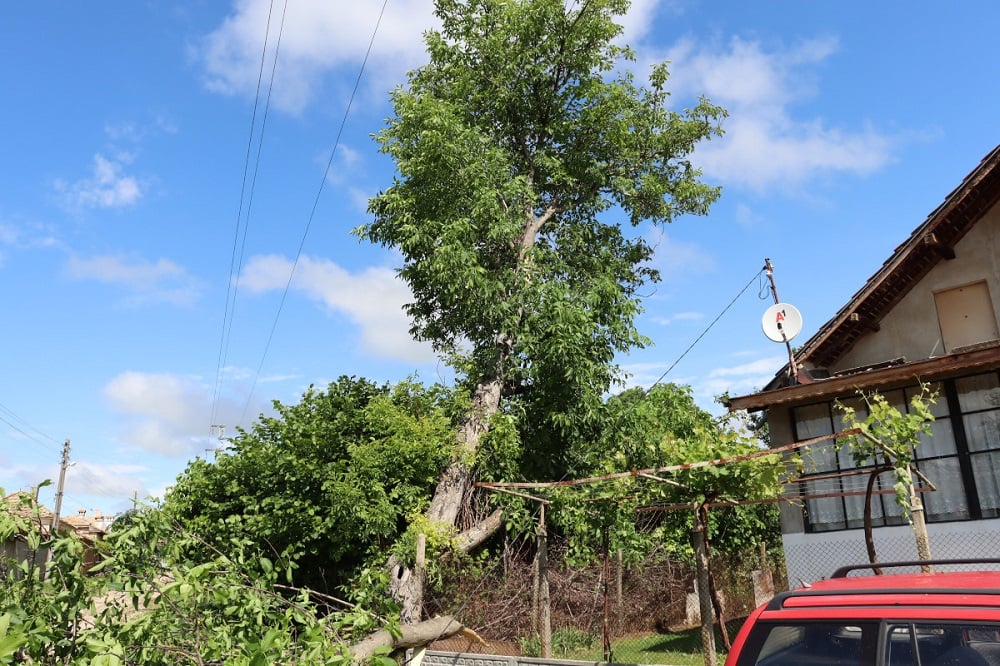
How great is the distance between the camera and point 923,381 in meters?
11.7

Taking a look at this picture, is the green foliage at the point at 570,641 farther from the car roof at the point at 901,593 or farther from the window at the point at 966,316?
the car roof at the point at 901,593

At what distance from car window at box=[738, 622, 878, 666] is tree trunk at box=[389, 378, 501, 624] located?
971 centimetres

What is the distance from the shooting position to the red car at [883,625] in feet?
10.8

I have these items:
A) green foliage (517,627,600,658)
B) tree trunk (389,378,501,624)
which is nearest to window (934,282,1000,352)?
green foliage (517,627,600,658)

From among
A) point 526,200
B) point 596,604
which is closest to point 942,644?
point 596,604

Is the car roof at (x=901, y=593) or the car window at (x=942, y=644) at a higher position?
the car roof at (x=901, y=593)

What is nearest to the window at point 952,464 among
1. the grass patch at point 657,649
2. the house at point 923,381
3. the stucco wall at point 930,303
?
the house at point 923,381

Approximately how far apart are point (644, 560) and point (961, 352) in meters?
8.48

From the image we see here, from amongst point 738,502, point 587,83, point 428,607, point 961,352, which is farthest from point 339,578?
point 587,83

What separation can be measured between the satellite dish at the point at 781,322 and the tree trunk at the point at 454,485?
5.91m

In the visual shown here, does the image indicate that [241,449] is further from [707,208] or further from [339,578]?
Answer: [707,208]

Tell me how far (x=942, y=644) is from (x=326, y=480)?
11930mm

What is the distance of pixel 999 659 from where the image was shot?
10.5 feet

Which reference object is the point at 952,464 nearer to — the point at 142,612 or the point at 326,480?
the point at 326,480
